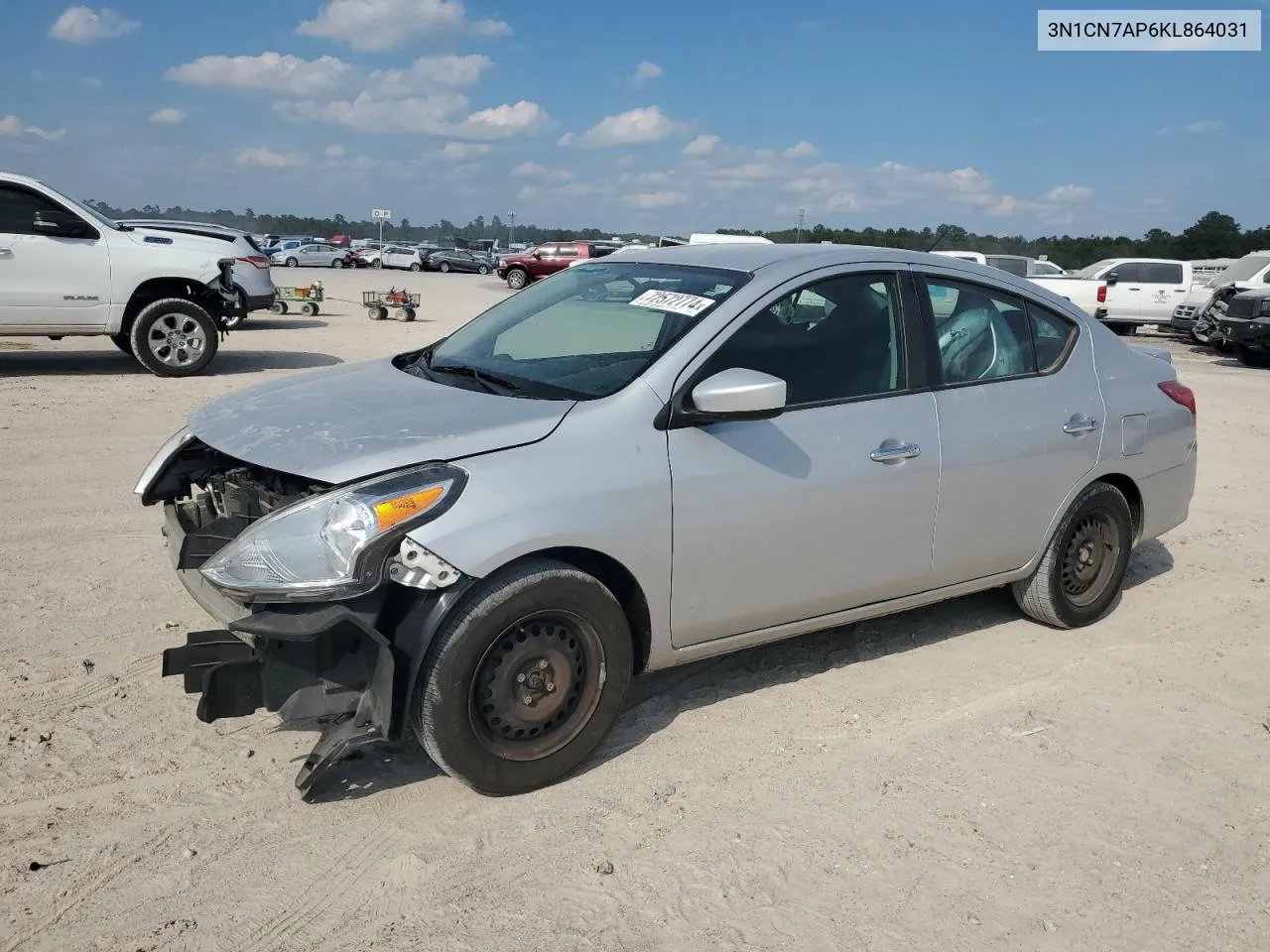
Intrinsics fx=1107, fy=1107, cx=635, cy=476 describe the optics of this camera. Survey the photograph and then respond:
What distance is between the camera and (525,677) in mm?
3451

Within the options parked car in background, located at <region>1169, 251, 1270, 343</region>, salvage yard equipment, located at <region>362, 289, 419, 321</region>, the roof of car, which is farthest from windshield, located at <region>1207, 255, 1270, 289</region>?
the roof of car

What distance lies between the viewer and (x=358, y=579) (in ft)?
10.3

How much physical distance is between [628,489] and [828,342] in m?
1.17

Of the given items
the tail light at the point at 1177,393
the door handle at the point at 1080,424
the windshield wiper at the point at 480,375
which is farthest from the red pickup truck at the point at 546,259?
the windshield wiper at the point at 480,375

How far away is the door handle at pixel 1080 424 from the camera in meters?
4.88

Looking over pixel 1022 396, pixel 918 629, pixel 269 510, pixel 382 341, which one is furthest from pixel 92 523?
pixel 382 341

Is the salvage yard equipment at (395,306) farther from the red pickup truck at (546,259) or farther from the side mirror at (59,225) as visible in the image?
the red pickup truck at (546,259)

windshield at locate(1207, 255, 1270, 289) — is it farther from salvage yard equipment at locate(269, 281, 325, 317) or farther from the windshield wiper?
the windshield wiper

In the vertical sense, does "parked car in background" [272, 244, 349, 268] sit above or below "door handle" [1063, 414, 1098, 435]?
above

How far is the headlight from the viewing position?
3.14 metres

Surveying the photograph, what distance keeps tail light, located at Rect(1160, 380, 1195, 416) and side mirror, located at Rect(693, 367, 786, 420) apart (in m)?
2.78

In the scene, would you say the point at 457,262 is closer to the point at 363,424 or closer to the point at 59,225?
the point at 59,225

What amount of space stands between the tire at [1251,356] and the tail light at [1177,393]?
15.2m

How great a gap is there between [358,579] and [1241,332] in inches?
741
